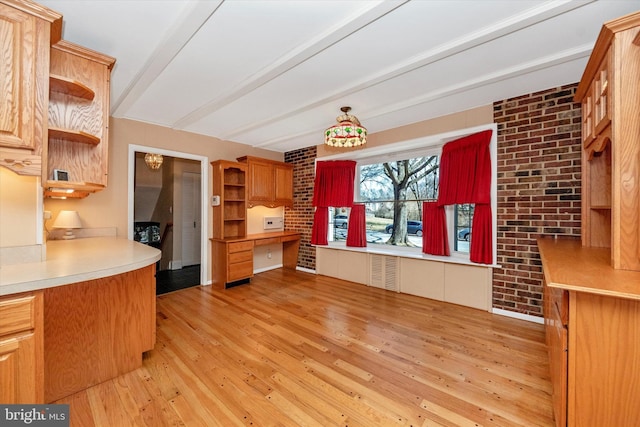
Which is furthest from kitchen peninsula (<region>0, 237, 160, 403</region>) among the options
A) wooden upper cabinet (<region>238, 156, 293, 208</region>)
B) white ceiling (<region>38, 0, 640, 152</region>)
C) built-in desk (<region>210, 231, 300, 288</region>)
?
wooden upper cabinet (<region>238, 156, 293, 208</region>)

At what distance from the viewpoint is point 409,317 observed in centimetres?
297

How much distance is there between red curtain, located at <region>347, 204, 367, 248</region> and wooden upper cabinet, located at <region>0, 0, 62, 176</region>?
3.76m

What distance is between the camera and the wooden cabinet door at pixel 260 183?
15.2 ft

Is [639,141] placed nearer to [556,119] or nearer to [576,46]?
[576,46]

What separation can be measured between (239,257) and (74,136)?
2689mm

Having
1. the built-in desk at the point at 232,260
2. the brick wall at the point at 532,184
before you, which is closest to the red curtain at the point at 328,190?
the built-in desk at the point at 232,260

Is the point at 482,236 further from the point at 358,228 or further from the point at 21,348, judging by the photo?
the point at 21,348

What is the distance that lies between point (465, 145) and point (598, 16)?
166cm

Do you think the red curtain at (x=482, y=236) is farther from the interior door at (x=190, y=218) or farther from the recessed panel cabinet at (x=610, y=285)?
the interior door at (x=190, y=218)

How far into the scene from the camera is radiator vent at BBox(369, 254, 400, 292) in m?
3.90

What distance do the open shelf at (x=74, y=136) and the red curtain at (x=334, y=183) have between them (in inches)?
130

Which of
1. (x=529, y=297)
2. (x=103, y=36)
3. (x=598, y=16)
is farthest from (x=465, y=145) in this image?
(x=103, y=36)

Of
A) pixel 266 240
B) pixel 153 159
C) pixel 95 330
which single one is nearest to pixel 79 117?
A: pixel 95 330

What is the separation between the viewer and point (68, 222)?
9.43 feet
